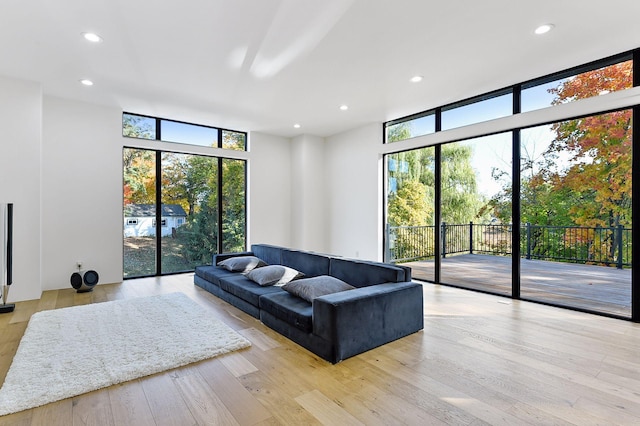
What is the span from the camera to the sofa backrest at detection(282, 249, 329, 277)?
4.01 meters

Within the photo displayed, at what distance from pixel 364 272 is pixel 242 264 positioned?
2074 mm

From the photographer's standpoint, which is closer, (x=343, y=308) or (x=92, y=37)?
(x=343, y=308)

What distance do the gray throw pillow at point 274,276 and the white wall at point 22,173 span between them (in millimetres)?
3079

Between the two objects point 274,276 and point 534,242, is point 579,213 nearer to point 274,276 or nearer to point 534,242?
point 534,242

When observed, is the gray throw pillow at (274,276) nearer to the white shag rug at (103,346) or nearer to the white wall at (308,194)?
the white shag rug at (103,346)

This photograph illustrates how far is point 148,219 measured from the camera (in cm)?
577

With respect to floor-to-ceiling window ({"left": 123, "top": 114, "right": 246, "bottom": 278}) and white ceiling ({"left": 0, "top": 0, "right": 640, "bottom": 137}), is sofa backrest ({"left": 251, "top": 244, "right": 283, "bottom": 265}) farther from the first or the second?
white ceiling ({"left": 0, "top": 0, "right": 640, "bottom": 137})

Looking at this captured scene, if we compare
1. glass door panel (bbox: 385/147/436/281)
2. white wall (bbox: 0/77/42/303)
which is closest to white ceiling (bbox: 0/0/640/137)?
white wall (bbox: 0/77/42/303)

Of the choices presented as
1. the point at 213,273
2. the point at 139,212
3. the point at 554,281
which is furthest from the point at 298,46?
the point at 554,281

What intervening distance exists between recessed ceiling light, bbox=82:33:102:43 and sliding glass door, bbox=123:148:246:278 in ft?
8.95

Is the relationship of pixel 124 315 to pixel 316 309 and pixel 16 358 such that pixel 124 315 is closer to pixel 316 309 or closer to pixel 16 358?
pixel 16 358

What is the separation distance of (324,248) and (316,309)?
470cm

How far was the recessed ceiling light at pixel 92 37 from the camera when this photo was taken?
10.2ft

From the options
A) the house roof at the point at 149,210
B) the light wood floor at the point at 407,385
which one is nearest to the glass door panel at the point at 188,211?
the house roof at the point at 149,210
